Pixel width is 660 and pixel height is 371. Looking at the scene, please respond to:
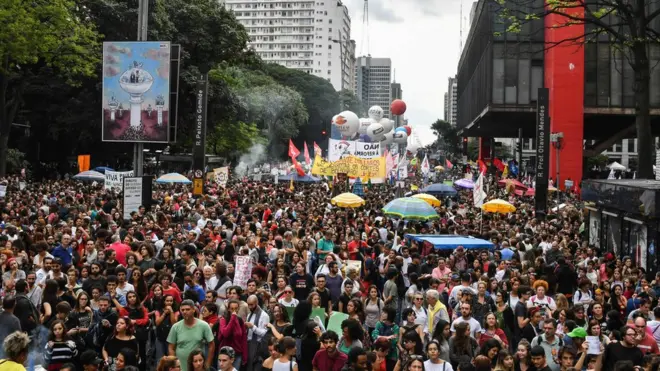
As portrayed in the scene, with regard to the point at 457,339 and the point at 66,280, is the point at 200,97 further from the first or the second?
the point at 457,339

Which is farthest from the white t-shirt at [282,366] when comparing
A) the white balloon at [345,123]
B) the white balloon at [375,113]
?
the white balloon at [375,113]

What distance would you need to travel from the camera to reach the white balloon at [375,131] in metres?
66.8

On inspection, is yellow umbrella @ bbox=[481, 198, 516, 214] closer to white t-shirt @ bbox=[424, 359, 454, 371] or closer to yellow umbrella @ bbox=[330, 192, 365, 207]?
yellow umbrella @ bbox=[330, 192, 365, 207]

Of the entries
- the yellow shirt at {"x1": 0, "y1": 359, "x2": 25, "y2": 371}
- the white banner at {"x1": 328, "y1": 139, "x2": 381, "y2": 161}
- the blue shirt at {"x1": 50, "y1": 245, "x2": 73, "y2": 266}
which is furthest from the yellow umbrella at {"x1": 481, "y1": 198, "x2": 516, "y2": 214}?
the yellow shirt at {"x1": 0, "y1": 359, "x2": 25, "y2": 371}

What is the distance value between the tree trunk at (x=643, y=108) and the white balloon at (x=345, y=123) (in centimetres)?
4202

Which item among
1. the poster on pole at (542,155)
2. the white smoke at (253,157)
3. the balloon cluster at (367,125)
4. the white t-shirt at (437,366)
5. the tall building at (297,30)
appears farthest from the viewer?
the tall building at (297,30)

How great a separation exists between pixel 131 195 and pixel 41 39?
16315mm

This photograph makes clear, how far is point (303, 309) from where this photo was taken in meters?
9.47

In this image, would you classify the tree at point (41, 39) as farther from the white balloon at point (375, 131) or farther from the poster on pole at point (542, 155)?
the white balloon at point (375, 131)

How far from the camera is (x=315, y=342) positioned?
340 inches

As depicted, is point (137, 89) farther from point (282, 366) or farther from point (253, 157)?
point (253, 157)

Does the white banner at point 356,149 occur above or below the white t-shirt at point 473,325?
above

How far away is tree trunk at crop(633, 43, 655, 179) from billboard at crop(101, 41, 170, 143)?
12524mm

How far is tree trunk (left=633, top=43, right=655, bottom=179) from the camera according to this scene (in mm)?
21438
